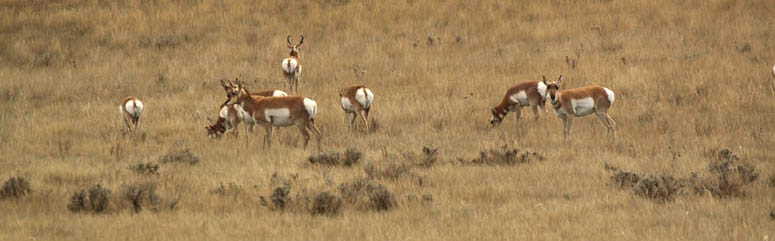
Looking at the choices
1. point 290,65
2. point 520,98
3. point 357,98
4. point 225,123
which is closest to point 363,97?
point 357,98

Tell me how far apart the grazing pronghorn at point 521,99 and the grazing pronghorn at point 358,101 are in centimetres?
Result: 215

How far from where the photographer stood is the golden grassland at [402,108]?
29.9 feet

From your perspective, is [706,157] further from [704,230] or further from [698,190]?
[704,230]

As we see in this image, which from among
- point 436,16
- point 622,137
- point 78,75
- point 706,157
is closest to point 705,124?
point 622,137

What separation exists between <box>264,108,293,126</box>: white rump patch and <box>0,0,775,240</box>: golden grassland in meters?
0.42

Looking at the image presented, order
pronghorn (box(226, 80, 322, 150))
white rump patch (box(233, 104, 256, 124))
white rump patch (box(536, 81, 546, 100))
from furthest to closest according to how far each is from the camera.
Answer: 1. white rump patch (box(536, 81, 546, 100))
2. white rump patch (box(233, 104, 256, 124))
3. pronghorn (box(226, 80, 322, 150))

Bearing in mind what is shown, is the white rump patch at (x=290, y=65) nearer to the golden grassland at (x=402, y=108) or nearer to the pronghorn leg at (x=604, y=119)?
the golden grassland at (x=402, y=108)

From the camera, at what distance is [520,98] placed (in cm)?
1630

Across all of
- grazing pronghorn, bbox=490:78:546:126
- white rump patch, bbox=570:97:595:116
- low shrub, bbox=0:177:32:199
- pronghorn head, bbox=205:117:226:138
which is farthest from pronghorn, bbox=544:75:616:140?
low shrub, bbox=0:177:32:199

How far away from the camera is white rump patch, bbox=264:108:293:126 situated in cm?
1416

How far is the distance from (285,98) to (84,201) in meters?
4.89

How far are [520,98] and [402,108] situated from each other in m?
2.51

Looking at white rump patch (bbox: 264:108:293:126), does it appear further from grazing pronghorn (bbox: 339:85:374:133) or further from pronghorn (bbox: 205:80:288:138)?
grazing pronghorn (bbox: 339:85:374:133)

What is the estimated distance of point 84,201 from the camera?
385 inches
